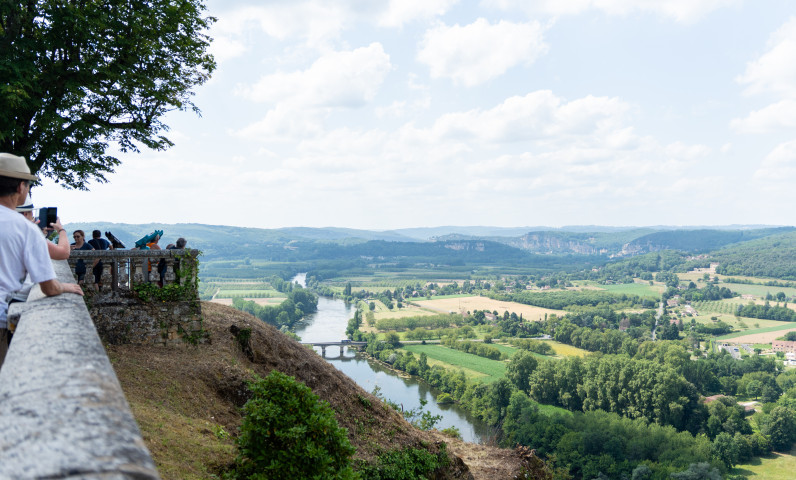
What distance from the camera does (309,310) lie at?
13488 cm

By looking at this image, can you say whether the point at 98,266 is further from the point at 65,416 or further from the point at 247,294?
the point at 247,294

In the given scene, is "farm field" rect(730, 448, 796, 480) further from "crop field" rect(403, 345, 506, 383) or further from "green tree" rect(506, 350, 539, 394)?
"crop field" rect(403, 345, 506, 383)

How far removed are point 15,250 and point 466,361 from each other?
297ft

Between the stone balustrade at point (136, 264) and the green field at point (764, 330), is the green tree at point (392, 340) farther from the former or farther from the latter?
the stone balustrade at point (136, 264)

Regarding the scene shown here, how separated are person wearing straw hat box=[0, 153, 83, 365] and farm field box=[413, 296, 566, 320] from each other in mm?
142876

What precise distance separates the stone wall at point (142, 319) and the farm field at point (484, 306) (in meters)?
133

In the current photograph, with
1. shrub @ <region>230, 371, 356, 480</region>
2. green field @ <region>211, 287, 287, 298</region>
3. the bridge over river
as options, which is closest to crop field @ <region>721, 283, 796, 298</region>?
the bridge over river

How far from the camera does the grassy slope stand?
937 centimetres

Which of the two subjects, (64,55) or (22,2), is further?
(64,55)

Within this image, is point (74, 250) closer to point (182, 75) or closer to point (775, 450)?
point (182, 75)

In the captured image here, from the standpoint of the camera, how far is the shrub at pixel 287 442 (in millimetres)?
8352

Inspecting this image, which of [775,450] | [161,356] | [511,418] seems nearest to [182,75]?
[161,356]

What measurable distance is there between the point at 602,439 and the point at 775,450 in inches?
1020

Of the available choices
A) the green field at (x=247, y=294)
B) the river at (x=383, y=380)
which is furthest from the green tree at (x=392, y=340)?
the green field at (x=247, y=294)
